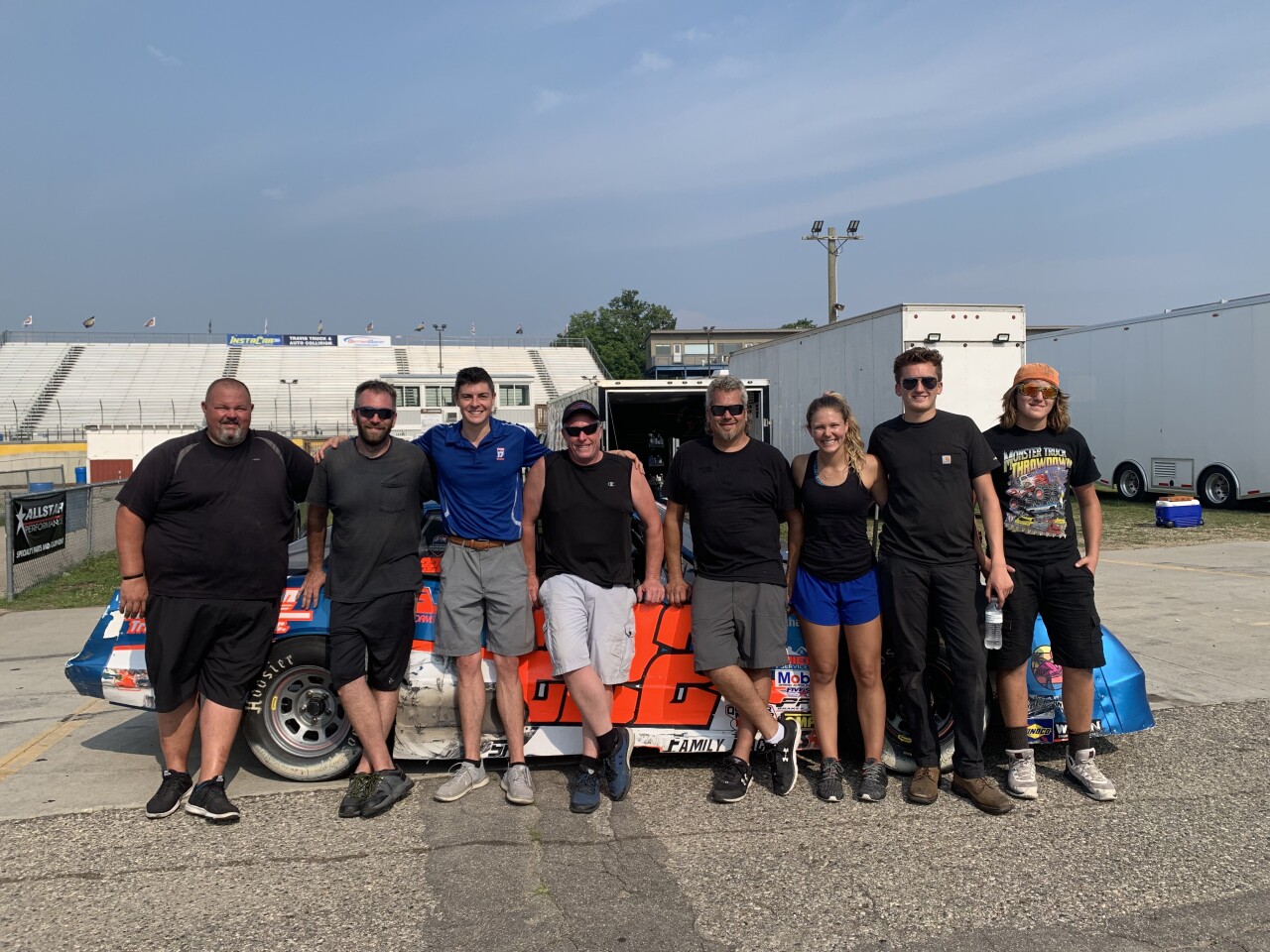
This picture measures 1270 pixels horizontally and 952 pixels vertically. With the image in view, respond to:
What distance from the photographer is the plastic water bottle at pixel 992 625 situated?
157 inches

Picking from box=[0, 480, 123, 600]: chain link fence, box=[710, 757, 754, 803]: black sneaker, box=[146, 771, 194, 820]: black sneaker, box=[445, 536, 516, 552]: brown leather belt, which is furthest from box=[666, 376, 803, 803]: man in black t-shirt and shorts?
box=[0, 480, 123, 600]: chain link fence

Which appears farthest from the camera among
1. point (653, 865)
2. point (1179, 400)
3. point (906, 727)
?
point (1179, 400)

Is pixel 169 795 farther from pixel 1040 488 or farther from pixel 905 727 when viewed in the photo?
pixel 1040 488

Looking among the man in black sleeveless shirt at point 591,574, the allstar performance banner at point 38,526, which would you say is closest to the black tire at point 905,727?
the man in black sleeveless shirt at point 591,574

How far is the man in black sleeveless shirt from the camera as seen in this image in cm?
411

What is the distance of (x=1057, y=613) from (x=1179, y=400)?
1545cm

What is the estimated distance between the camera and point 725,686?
161 inches

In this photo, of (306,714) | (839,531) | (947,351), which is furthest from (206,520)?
(947,351)

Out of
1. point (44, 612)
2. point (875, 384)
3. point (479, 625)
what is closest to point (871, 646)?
point (479, 625)

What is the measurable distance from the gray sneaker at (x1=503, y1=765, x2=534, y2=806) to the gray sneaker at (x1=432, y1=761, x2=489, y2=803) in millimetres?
128

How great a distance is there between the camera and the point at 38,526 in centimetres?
1053

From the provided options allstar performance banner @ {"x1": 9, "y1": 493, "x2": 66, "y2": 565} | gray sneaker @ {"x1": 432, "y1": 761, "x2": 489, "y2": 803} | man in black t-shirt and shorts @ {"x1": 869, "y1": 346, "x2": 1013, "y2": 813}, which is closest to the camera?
man in black t-shirt and shorts @ {"x1": 869, "y1": 346, "x2": 1013, "y2": 813}

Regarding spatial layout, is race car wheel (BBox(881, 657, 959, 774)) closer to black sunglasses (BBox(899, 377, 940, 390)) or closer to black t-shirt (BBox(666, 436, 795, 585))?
black t-shirt (BBox(666, 436, 795, 585))

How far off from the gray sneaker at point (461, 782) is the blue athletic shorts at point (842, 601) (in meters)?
1.62
